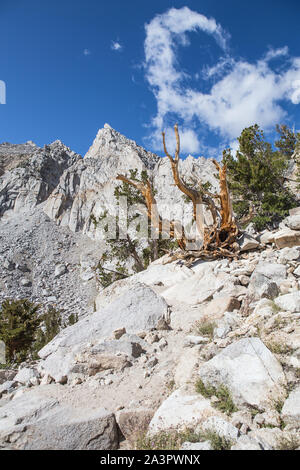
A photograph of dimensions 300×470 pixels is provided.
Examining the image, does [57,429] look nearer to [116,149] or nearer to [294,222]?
[294,222]

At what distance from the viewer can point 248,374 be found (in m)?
2.62

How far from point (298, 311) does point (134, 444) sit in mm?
2740

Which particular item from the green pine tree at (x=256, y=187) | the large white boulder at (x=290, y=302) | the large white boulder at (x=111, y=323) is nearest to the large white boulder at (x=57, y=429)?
the large white boulder at (x=111, y=323)

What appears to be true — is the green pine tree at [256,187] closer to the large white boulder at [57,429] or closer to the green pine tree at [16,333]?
the large white boulder at [57,429]

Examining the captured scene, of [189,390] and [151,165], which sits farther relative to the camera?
[151,165]

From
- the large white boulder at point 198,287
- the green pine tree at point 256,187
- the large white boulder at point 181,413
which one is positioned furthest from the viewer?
the green pine tree at point 256,187

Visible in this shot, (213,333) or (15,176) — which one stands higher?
(15,176)

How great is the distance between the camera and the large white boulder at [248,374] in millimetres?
2414

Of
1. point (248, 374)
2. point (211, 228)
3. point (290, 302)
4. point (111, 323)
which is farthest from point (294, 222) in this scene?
point (248, 374)

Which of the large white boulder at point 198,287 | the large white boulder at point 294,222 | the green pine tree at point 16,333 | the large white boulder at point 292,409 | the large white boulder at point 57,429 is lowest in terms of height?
the green pine tree at point 16,333

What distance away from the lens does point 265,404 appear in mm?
2328
